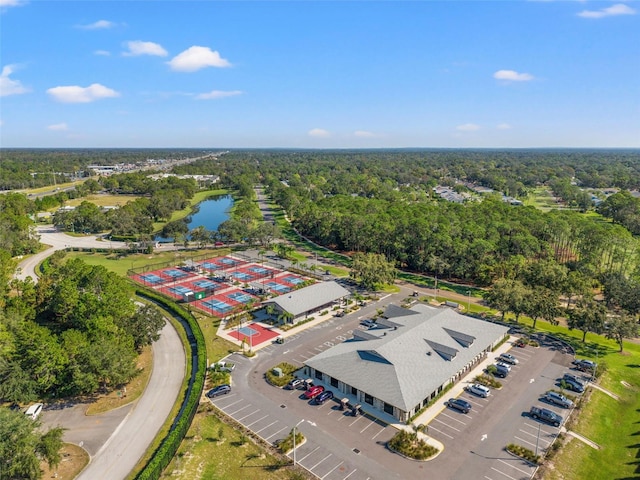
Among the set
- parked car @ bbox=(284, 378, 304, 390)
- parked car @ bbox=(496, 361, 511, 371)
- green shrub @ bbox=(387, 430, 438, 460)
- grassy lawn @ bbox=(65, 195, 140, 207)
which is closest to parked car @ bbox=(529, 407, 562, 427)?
parked car @ bbox=(496, 361, 511, 371)

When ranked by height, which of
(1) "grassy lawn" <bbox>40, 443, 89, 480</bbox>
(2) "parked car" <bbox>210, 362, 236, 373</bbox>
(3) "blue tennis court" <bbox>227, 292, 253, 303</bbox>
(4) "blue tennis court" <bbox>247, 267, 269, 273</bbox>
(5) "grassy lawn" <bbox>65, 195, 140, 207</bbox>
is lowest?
(1) "grassy lawn" <bbox>40, 443, 89, 480</bbox>

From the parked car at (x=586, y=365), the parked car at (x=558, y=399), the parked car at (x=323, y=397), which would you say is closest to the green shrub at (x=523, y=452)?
the parked car at (x=558, y=399)

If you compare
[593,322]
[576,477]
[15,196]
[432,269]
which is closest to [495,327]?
[593,322]

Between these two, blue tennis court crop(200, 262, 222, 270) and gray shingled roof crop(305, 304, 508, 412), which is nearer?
gray shingled roof crop(305, 304, 508, 412)

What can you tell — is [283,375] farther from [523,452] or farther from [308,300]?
[523,452]

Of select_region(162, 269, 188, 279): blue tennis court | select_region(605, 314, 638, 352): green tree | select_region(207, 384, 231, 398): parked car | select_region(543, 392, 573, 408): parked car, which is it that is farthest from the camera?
select_region(162, 269, 188, 279): blue tennis court

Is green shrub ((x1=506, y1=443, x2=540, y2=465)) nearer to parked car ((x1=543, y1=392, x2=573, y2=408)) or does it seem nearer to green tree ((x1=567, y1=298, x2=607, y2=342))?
parked car ((x1=543, y1=392, x2=573, y2=408))
